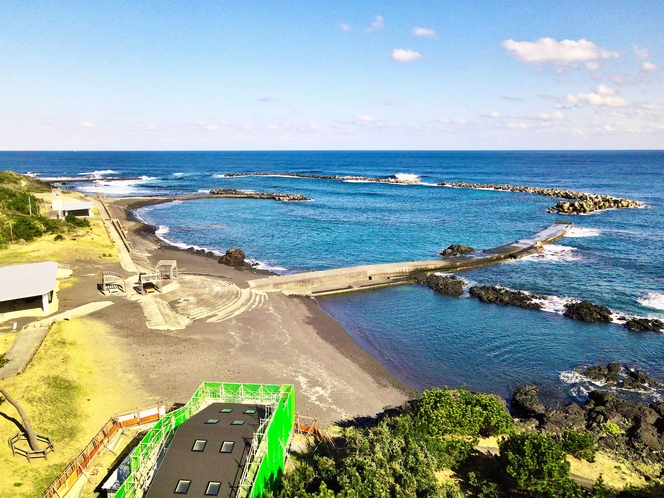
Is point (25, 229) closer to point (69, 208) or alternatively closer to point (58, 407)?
point (69, 208)

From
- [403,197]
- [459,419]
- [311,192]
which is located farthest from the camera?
[311,192]

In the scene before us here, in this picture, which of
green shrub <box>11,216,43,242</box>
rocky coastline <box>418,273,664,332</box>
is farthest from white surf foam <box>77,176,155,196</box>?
rocky coastline <box>418,273,664,332</box>

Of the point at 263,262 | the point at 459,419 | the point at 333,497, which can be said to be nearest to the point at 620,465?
the point at 459,419

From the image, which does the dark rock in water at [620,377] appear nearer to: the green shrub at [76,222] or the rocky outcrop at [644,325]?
the rocky outcrop at [644,325]

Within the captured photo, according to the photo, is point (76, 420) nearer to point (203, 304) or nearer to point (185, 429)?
point (185, 429)

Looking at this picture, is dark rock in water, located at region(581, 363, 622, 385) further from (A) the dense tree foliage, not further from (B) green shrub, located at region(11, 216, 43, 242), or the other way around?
(B) green shrub, located at region(11, 216, 43, 242)
